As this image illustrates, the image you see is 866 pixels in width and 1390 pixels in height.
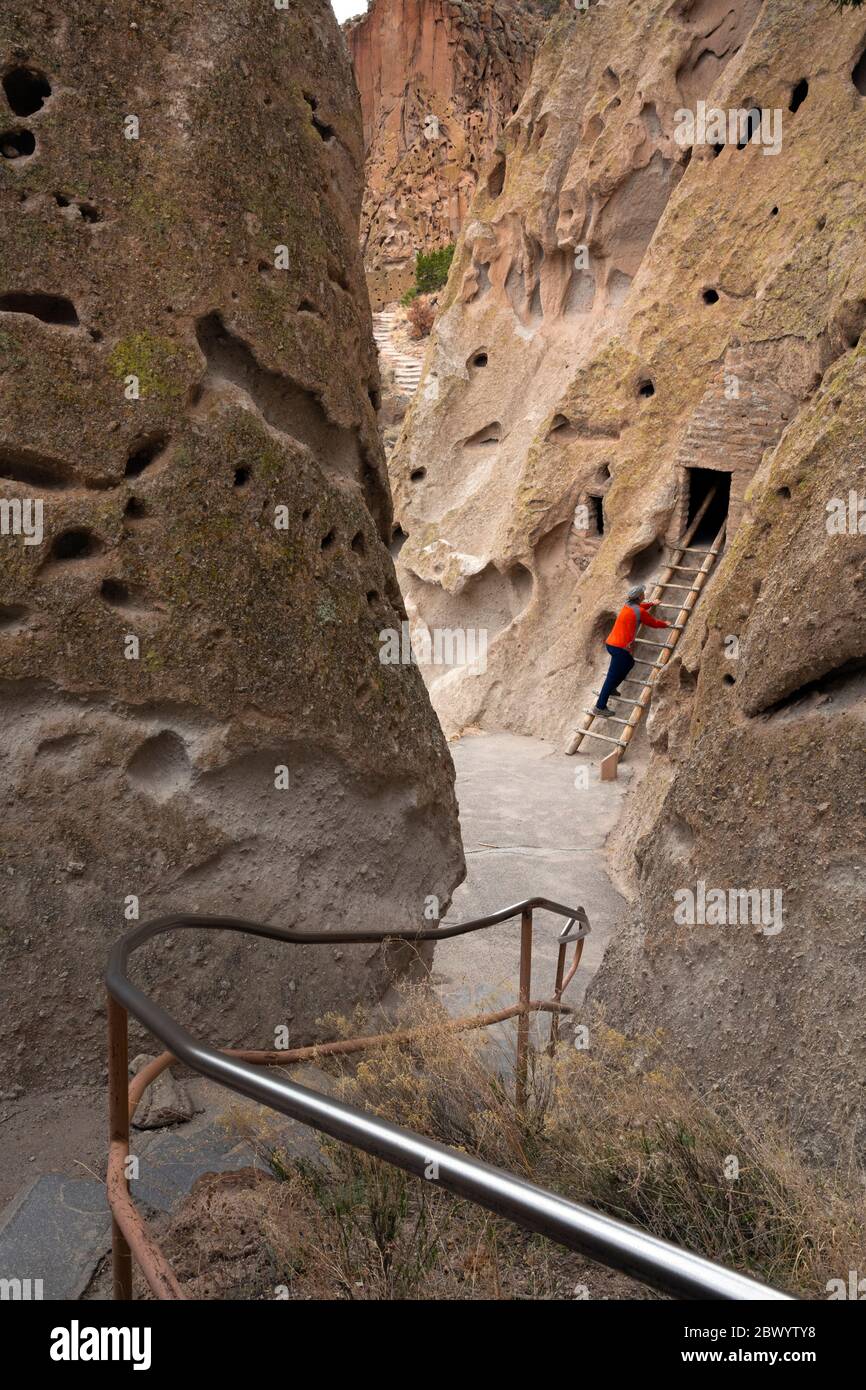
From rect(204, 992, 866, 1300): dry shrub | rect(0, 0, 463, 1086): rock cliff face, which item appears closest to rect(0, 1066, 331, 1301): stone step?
rect(204, 992, 866, 1300): dry shrub

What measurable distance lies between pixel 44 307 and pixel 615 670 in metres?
7.55

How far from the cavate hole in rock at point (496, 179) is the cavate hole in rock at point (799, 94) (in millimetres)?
5625

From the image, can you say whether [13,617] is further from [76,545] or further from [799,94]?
[799,94]

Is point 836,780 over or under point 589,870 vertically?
over

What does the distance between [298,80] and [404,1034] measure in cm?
343

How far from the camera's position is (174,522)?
350cm

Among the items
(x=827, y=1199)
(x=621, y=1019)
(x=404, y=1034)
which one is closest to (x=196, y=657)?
(x=404, y=1034)

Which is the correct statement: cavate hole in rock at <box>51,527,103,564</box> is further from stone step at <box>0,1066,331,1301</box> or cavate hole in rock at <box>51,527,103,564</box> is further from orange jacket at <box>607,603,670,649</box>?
orange jacket at <box>607,603,670,649</box>

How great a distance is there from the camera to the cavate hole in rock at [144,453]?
3.48 meters

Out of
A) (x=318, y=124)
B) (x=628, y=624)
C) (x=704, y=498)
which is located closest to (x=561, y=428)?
(x=704, y=498)

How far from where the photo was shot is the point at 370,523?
4258 millimetres

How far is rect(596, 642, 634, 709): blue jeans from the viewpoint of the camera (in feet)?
33.1

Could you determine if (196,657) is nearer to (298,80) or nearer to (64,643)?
(64,643)

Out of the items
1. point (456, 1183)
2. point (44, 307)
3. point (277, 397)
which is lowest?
point (456, 1183)
